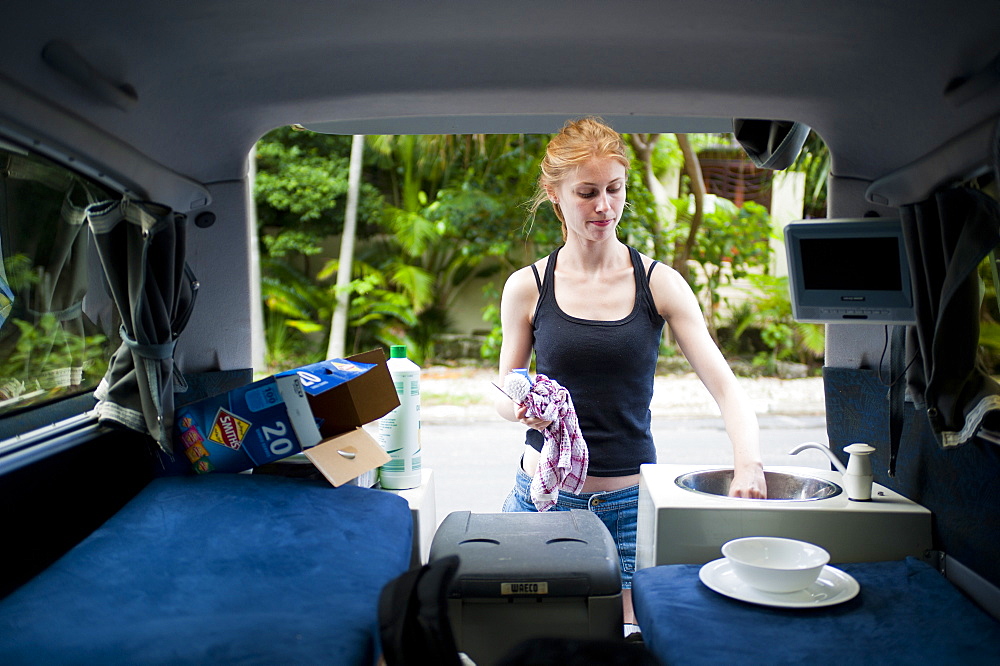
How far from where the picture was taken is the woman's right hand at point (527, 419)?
2.25m

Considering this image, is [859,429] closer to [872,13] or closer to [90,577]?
[872,13]

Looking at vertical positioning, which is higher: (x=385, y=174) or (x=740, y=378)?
(x=385, y=174)

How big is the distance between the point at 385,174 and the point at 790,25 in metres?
10.6

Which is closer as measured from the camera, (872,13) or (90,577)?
(90,577)

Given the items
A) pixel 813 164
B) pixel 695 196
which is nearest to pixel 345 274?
pixel 695 196

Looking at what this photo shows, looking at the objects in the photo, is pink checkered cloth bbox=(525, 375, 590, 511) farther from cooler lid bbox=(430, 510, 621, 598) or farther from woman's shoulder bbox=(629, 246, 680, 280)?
woman's shoulder bbox=(629, 246, 680, 280)

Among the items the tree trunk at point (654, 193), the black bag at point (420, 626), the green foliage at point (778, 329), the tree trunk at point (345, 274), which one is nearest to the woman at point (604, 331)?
the black bag at point (420, 626)

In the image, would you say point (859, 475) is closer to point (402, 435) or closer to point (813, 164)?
point (402, 435)

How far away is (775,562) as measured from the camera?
173 centimetres

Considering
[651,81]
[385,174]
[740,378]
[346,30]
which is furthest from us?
[385,174]

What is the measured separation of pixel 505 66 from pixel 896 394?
130cm

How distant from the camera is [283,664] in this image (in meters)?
1.22

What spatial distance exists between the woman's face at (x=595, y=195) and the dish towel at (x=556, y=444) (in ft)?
1.55

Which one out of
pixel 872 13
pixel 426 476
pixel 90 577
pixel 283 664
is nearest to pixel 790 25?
pixel 872 13
